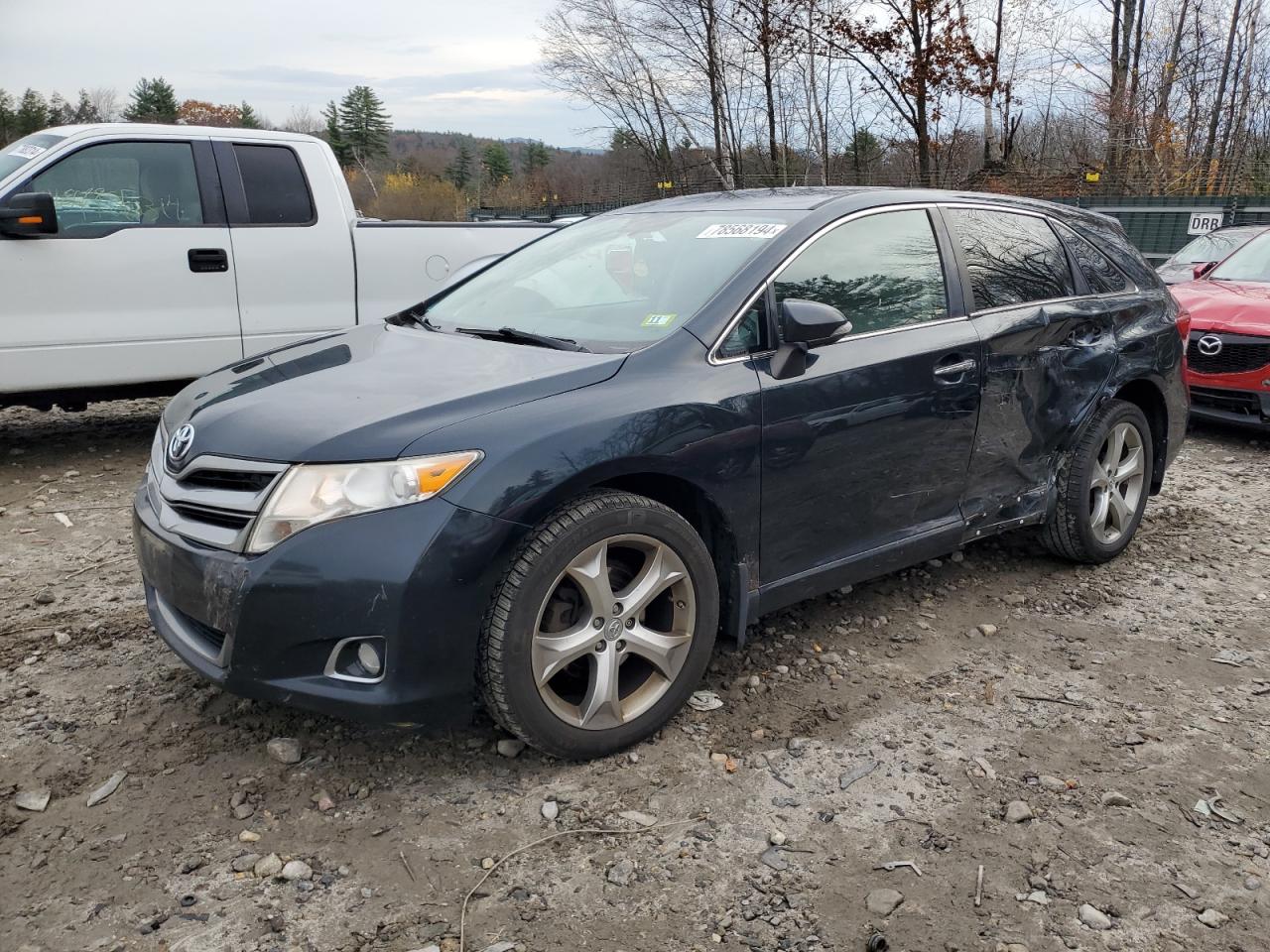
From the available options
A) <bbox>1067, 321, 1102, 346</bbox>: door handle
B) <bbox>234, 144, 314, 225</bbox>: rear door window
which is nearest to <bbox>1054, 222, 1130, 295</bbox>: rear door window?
<bbox>1067, 321, 1102, 346</bbox>: door handle

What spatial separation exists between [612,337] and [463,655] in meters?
1.15

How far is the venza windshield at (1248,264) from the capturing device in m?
8.03

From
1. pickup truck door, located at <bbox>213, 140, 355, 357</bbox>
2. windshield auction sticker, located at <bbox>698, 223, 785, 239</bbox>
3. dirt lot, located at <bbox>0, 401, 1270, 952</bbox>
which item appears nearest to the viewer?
dirt lot, located at <bbox>0, 401, 1270, 952</bbox>

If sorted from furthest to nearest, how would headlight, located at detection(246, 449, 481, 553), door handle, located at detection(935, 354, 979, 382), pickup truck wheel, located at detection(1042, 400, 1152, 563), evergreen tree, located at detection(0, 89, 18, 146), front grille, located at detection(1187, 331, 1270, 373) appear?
evergreen tree, located at detection(0, 89, 18, 146) < front grille, located at detection(1187, 331, 1270, 373) < pickup truck wheel, located at detection(1042, 400, 1152, 563) < door handle, located at detection(935, 354, 979, 382) < headlight, located at detection(246, 449, 481, 553)

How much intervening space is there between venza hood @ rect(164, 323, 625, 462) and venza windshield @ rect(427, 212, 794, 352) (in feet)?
0.78

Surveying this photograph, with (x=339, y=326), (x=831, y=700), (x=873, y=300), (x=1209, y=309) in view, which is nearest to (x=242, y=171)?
(x=339, y=326)

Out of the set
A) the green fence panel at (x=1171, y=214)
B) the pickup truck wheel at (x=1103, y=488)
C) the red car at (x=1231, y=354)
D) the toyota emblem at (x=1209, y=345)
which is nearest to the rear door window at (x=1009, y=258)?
the pickup truck wheel at (x=1103, y=488)

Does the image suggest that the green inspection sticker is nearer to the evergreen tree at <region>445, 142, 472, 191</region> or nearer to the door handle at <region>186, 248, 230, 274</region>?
the door handle at <region>186, 248, 230, 274</region>

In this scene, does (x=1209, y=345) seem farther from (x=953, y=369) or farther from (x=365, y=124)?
(x=365, y=124)

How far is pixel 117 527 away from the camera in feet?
16.0

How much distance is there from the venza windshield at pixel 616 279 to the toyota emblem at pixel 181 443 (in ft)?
3.49

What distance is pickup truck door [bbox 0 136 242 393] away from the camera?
5547 mm

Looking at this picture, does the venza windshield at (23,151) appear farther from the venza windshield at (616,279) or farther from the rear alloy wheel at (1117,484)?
the rear alloy wheel at (1117,484)

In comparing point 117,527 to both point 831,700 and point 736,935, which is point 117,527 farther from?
point 736,935
